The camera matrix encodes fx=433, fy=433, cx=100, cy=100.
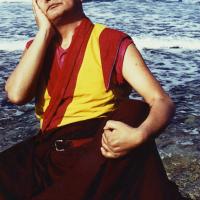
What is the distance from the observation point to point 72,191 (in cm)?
225

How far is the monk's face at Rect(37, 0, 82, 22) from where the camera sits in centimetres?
259

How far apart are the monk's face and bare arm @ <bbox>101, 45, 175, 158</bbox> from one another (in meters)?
0.43

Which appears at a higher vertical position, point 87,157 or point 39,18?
point 39,18

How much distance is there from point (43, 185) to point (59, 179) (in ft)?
0.40

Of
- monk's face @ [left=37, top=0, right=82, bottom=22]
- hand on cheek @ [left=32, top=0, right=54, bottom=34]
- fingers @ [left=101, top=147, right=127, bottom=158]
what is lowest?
fingers @ [left=101, top=147, right=127, bottom=158]

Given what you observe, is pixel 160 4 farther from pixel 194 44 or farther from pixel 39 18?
pixel 39 18

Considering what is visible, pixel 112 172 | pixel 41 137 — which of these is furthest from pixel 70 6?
pixel 112 172

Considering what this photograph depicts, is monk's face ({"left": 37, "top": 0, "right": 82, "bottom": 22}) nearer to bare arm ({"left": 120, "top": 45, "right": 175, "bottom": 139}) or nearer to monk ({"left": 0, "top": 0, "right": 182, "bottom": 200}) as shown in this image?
monk ({"left": 0, "top": 0, "right": 182, "bottom": 200})

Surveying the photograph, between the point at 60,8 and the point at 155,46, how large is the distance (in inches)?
332

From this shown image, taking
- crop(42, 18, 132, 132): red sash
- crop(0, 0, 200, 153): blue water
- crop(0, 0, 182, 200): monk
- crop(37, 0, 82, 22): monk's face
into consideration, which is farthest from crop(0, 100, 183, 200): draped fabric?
crop(0, 0, 200, 153): blue water

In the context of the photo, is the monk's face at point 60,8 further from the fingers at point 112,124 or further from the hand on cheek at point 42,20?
the fingers at point 112,124

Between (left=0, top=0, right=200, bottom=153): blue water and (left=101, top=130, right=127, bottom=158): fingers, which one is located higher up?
(left=101, top=130, right=127, bottom=158): fingers

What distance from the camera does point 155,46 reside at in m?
10.8

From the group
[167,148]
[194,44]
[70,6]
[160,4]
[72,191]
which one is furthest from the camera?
[160,4]
